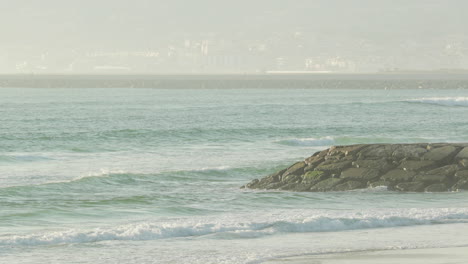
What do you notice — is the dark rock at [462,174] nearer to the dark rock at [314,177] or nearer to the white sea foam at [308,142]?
the dark rock at [314,177]

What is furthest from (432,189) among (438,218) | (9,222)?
(9,222)

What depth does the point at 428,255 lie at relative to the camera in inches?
626

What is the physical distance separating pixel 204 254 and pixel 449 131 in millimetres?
36963

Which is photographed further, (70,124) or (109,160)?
(70,124)

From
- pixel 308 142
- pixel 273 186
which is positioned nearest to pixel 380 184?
pixel 273 186

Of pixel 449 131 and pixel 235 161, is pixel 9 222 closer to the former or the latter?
pixel 235 161

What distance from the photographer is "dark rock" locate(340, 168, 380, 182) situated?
25.2 meters

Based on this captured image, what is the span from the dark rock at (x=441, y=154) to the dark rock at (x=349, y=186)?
5.98ft

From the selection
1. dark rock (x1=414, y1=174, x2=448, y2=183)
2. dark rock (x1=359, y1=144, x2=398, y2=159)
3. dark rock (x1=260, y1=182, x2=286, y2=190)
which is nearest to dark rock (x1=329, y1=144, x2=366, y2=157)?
dark rock (x1=359, y1=144, x2=398, y2=159)

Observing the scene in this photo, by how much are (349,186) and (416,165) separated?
5.91 ft

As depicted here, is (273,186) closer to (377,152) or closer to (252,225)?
(377,152)

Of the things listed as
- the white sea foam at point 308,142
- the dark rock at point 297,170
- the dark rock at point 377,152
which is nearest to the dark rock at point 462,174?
the dark rock at point 377,152

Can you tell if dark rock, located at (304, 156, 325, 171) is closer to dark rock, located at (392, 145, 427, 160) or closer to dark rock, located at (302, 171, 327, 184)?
dark rock, located at (302, 171, 327, 184)

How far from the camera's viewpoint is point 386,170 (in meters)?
25.4
